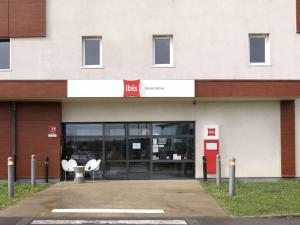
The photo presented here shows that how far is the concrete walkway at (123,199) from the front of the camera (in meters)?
13.0

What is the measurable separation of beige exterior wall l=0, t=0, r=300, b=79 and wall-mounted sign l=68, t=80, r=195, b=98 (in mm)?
662

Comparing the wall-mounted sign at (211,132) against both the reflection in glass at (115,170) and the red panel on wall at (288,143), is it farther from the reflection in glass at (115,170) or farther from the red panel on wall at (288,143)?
the reflection in glass at (115,170)

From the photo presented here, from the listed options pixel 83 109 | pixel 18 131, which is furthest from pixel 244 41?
pixel 18 131

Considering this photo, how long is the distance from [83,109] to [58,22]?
340 centimetres

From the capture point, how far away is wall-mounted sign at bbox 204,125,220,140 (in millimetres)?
20344

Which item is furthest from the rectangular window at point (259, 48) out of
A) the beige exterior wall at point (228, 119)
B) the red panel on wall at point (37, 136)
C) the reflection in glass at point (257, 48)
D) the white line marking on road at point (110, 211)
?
the white line marking on road at point (110, 211)

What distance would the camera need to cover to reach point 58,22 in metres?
20.3

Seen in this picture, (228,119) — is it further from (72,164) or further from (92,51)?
(72,164)

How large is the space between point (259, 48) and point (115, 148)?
6.67 metres

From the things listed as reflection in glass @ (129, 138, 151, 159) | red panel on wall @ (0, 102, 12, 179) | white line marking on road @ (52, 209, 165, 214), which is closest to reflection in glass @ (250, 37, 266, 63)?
reflection in glass @ (129, 138, 151, 159)

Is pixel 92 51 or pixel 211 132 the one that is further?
pixel 92 51

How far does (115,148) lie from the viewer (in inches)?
822

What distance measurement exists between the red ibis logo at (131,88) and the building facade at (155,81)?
0.97 feet

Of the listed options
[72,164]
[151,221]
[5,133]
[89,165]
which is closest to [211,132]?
[89,165]
